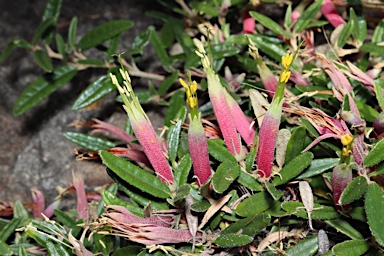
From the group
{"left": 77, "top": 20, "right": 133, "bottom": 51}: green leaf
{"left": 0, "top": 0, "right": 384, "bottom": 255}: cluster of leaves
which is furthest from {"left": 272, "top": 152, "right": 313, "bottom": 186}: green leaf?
{"left": 77, "top": 20, "right": 133, "bottom": 51}: green leaf

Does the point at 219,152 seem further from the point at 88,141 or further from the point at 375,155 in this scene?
the point at 88,141

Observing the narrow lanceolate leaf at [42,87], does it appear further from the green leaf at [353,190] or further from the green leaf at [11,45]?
the green leaf at [353,190]

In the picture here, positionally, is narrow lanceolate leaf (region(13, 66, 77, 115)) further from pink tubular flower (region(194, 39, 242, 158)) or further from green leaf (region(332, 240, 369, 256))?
green leaf (region(332, 240, 369, 256))

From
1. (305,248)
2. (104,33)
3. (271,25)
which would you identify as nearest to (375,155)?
(305,248)

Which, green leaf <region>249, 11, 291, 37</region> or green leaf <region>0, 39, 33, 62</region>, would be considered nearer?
green leaf <region>249, 11, 291, 37</region>

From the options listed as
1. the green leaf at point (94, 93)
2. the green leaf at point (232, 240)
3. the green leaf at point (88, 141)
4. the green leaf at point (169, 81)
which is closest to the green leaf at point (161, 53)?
the green leaf at point (169, 81)

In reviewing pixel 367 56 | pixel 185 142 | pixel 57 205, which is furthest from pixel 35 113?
pixel 367 56
